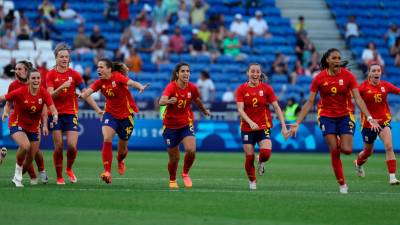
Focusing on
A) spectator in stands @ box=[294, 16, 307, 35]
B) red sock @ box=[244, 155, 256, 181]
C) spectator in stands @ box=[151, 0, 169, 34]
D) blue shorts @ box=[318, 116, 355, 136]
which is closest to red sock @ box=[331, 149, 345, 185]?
blue shorts @ box=[318, 116, 355, 136]

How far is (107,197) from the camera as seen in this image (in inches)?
617

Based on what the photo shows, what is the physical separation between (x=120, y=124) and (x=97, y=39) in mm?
17529

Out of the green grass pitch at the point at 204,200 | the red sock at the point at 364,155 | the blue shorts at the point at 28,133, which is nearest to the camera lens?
the green grass pitch at the point at 204,200

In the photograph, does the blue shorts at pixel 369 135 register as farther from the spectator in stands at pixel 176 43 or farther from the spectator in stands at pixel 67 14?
the spectator in stands at pixel 67 14

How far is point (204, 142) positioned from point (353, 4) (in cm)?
1323

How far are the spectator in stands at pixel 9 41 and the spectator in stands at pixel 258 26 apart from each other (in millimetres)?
9616

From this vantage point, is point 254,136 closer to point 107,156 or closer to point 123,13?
point 107,156

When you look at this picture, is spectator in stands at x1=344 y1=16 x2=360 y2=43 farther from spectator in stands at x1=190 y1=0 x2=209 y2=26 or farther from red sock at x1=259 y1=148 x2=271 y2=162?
red sock at x1=259 y1=148 x2=271 y2=162

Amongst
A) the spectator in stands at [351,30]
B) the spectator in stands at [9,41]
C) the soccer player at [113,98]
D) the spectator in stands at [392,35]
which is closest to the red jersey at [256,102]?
the soccer player at [113,98]

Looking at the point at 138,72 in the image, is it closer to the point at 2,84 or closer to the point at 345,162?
the point at 2,84

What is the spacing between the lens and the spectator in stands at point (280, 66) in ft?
128

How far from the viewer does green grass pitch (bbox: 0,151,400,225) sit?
43.3 ft

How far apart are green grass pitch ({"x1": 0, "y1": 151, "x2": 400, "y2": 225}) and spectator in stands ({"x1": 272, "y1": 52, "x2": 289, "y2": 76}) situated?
51.8 feet

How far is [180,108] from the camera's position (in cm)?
1834
